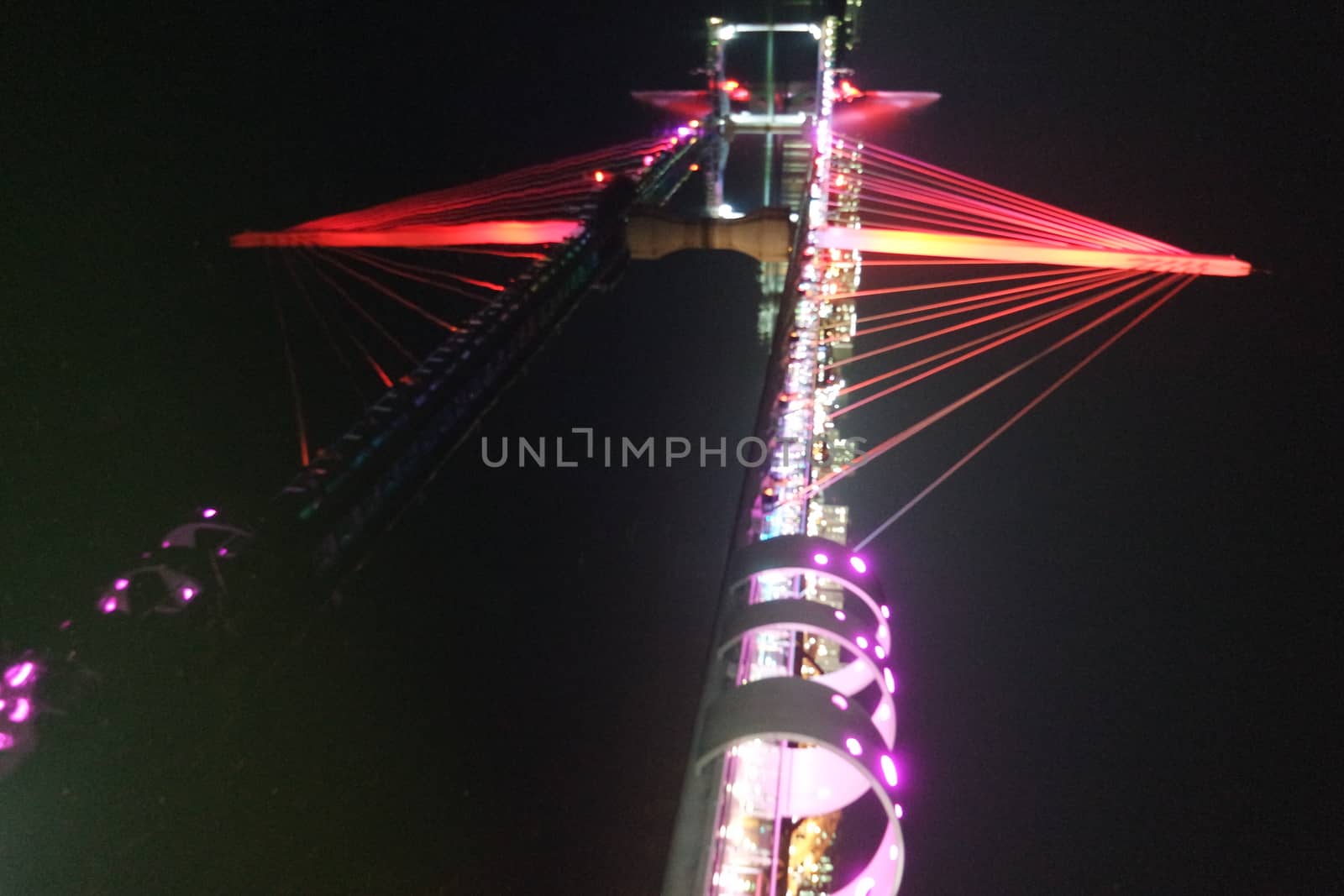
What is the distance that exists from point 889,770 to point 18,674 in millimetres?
4098

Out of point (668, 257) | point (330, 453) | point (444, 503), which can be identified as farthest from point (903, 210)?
point (330, 453)

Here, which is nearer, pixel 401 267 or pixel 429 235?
pixel 429 235

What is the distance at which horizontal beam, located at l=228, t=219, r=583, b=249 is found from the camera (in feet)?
26.8

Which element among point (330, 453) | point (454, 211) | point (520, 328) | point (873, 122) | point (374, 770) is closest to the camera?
point (374, 770)

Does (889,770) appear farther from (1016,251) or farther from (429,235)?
(429,235)

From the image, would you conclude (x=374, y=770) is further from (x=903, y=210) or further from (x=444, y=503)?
(x=903, y=210)

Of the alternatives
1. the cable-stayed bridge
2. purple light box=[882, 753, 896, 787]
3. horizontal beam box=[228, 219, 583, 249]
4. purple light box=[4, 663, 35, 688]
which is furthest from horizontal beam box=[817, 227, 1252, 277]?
purple light box=[4, 663, 35, 688]

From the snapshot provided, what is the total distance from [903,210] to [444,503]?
6933 millimetres

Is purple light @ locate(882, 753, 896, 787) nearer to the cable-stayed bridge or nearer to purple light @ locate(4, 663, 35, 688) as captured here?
the cable-stayed bridge

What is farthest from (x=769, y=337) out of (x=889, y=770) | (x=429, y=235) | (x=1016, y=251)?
(x=889, y=770)

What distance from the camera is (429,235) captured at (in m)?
9.22

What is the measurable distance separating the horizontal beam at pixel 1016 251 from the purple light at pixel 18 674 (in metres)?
7.25

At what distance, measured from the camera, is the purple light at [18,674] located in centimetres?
374

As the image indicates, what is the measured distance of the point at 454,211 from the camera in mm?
9695
